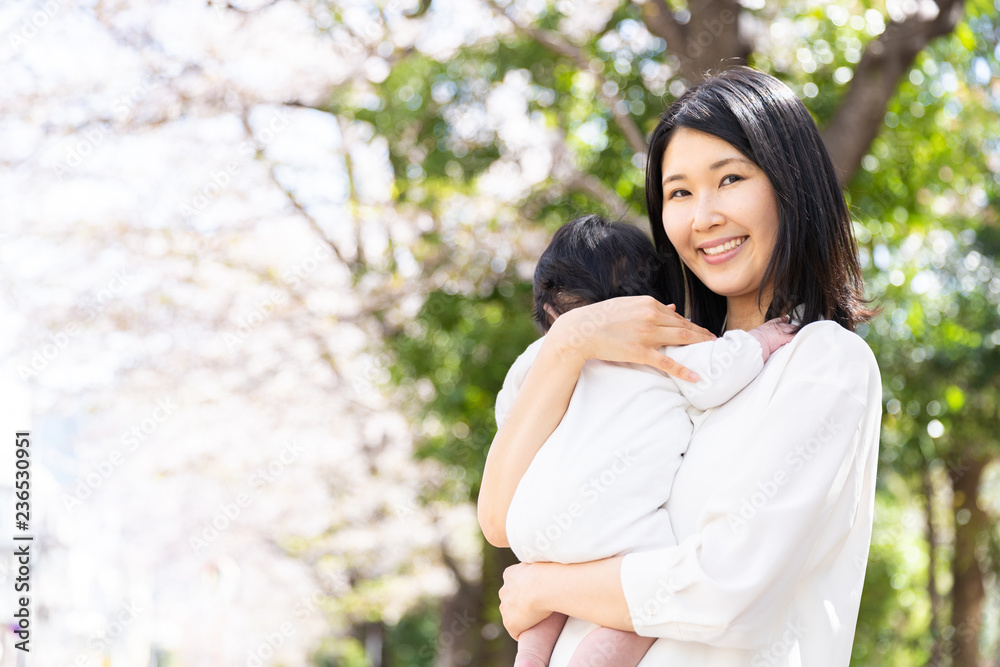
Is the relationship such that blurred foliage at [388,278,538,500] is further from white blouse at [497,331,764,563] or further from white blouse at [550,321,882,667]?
white blouse at [550,321,882,667]

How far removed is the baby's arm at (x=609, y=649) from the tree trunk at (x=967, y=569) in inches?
284

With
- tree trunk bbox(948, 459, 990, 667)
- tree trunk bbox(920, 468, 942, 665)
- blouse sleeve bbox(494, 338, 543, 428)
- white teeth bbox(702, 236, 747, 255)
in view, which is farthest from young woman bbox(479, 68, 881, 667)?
tree trunk bbox(948, 459, 990, 667)

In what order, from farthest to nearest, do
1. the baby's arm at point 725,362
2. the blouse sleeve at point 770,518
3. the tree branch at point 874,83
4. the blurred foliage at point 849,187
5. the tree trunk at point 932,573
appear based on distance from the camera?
the tree trunk at point 932,573, the blurred foliage at point 849,187, the tree branch at point 874,83, the baby's arm at point 725,362, the blouse sleeve at point 770,518

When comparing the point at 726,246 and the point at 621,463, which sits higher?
the point at 726,246

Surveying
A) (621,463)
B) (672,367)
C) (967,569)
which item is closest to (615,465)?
(621,463)

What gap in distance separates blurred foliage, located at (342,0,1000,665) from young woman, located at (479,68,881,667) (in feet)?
11.4

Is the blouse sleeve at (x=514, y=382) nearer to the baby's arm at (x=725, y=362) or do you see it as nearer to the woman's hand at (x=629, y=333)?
the woman's hand at (x=629, y=333)

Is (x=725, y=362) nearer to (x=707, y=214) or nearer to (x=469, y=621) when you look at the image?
(x=707, y=214)

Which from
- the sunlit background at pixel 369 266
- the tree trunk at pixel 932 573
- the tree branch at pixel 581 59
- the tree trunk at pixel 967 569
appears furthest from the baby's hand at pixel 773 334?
the tree trunk at pixel 967 569

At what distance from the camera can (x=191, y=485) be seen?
1005 centimetres

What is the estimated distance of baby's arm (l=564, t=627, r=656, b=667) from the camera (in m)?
1.35

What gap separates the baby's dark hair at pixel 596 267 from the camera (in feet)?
5.99

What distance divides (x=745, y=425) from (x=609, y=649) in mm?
395

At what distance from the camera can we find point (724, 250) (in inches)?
60.4
